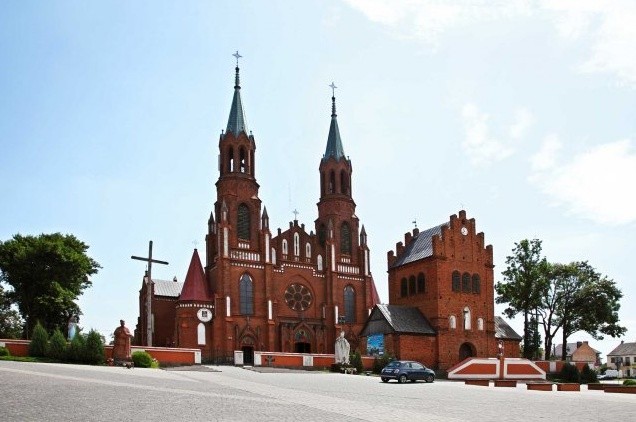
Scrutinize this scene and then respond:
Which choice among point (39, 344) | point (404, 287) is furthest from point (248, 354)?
point (39, 344)

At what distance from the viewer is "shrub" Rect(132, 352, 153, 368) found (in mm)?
40188

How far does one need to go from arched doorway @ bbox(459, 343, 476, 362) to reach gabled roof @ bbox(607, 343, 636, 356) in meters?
73.4

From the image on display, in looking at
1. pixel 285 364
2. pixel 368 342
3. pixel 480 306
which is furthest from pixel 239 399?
pixel 480 306

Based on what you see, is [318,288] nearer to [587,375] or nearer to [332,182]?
[332,182]

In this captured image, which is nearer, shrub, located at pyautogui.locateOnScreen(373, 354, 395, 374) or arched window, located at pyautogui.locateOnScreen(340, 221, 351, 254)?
shrub, located at pyautogui.locateOnScreen(373, 354, 395, 374)

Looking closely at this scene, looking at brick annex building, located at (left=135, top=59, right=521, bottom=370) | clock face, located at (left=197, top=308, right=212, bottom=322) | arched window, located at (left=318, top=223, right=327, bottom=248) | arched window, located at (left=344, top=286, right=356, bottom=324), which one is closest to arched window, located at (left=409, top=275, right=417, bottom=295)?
brick annex building, located at (left=135, top=59, right=521, bottom=370)

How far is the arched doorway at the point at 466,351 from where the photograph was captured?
198 feet

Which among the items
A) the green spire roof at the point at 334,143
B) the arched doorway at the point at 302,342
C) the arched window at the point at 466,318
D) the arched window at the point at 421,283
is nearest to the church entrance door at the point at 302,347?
the arched doorway at the point at 302,342

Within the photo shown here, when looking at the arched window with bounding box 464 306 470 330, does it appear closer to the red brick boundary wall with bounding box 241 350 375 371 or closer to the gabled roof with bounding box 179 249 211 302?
the red brick boundary wall with bounding box 241 350 375 371

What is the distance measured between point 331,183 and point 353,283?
11.0 meters

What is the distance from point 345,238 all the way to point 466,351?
17.0 m

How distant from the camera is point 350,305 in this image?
67.0 m

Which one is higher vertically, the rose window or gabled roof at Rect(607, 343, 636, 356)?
the rose window

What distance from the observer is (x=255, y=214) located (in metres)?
64.2
